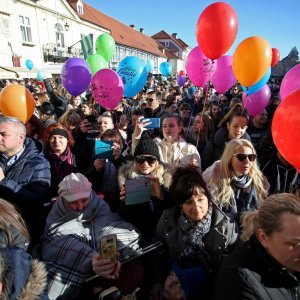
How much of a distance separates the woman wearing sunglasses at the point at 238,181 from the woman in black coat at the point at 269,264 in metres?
0.99

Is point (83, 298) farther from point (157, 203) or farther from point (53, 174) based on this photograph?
point (53, 174)

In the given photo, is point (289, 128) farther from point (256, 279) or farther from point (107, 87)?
point (107, 87)

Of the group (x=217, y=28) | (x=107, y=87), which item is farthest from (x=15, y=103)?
(x=217, y=28)

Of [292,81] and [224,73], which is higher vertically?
[224,73]

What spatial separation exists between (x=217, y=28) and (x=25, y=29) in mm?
20566

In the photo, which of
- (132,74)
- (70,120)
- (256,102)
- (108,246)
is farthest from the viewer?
(256,102)

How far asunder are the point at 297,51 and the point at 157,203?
28521mm

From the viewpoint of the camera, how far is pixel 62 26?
2322cm

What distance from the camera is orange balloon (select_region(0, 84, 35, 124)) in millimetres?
2961

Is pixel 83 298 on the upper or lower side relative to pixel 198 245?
lower

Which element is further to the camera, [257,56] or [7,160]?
[257,56]

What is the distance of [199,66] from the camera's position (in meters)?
5.06

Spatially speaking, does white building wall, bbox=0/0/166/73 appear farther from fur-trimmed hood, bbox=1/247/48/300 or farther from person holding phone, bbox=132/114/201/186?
fur-trimmed hood, bbox=1/247/48/300

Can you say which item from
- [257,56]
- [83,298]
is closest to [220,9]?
[257,56]
